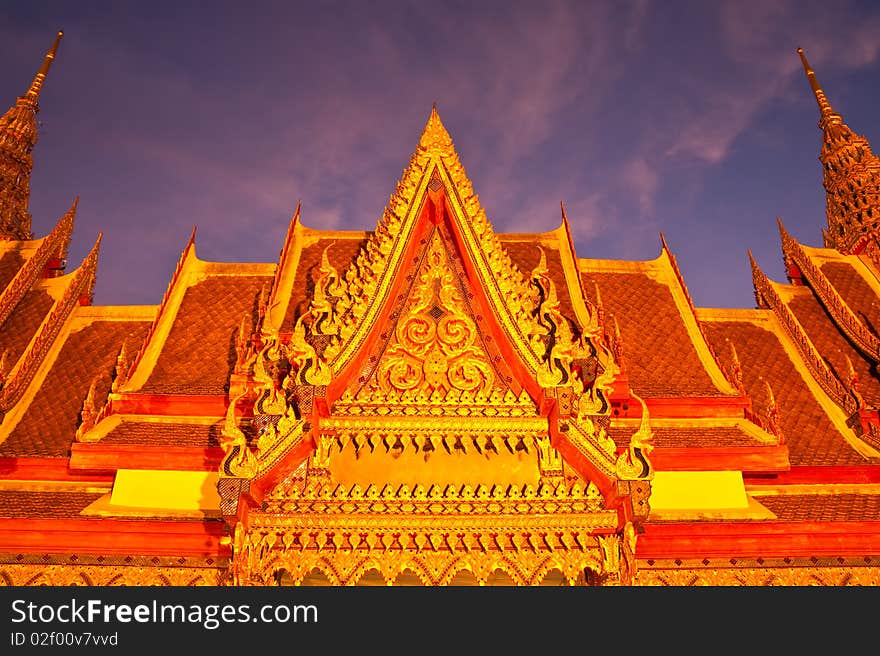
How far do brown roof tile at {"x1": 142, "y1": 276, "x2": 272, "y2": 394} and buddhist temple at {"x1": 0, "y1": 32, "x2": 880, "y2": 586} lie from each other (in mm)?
70

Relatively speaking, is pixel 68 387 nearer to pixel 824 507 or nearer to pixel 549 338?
pixel 549 338

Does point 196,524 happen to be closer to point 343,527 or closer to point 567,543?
Answer: point 343,527

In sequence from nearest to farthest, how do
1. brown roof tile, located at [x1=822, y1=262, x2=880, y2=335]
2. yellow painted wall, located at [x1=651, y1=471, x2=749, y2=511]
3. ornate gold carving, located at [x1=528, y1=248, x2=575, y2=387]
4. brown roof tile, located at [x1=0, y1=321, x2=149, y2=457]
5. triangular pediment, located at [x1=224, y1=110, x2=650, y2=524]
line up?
triangular pediment, located at [x1=224, y1=110, x2=650, y2=524] → ornate gold carving, located at [x1=528, y1=248, x2=575, y2=387] → yellow painted wall, located at [x1=651, y1=471, x2=749, y2=511] → brown roof tile, located at [x1=0, y1=321, x2=149, y2=457] → brown roof tile, located at [x1=822, y1=262, x2=880, y2=335]

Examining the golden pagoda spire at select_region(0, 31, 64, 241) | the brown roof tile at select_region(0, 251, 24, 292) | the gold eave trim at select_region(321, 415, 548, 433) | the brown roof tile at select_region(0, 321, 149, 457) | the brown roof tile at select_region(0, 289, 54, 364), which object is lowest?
the gold eave trim at select_region(321, 415, 548, 433)

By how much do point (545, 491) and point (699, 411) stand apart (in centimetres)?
405

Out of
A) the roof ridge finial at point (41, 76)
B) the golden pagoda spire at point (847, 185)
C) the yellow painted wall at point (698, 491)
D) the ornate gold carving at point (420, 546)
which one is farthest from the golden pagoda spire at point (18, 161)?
the golden pagoda spire at point (847, 185)

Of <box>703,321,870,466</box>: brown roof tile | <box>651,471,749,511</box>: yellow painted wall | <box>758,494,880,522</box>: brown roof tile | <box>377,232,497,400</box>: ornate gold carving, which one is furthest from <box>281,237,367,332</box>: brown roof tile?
<box>758,494,880,522</box>: brown roof tile

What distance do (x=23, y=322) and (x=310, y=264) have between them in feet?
16.4

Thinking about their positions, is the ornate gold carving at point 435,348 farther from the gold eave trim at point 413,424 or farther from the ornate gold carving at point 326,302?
the ornate gold carving at point 326,302

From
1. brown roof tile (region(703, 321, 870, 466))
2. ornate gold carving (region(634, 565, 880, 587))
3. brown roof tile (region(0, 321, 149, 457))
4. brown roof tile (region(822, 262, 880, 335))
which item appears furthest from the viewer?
brown roof tile (region(822, 262, 880, 335))

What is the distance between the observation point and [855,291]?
13.1 metres

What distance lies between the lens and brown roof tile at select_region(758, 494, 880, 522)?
7.71 m

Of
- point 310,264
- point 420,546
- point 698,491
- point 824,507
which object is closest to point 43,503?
point 420,546

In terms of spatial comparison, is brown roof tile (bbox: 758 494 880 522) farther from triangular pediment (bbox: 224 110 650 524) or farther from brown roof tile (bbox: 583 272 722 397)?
triangular pediment (bbox: 224 110 650 524)
